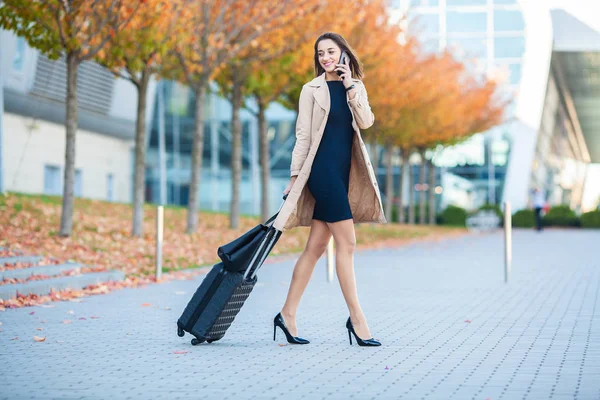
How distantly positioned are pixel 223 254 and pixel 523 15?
47770 millimetres

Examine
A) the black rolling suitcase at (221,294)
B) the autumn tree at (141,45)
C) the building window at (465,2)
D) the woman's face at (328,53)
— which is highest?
the building window at (465,2)

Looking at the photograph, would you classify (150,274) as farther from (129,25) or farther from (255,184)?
(255,184)

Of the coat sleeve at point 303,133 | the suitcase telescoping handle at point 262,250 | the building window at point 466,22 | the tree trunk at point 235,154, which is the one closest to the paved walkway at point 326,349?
the suitcase telescoping handle at point 262,250

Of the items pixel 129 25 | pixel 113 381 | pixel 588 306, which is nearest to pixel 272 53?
pixel 129 25

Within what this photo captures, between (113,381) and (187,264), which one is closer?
(113,381)

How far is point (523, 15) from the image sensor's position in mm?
52062

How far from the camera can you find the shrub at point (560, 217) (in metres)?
45.7

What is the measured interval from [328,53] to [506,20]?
46.9m

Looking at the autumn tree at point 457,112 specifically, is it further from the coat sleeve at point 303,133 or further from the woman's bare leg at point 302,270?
the coat sleeve at point 303,133

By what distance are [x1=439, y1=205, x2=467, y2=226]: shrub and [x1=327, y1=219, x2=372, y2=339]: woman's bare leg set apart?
41.4 meters

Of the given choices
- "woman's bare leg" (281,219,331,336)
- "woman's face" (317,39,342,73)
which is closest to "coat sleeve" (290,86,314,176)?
"woman's face" (317,39,342,73)

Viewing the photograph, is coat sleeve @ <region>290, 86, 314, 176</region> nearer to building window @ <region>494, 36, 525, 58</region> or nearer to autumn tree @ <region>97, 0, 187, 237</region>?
autumn tree @ <region>97, 0, 187, 237</region>

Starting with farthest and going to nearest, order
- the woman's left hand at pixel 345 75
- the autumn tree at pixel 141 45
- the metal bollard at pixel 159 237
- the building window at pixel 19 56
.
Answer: the building window at pixel 19 56 → the autumn tree at pixel 141 45 → the metal bollard at pixel 159 237 → the woman's left hand at pixel 345 75

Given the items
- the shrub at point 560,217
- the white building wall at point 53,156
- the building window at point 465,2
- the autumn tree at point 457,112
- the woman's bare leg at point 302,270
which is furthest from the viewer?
the building window at point 465,2
